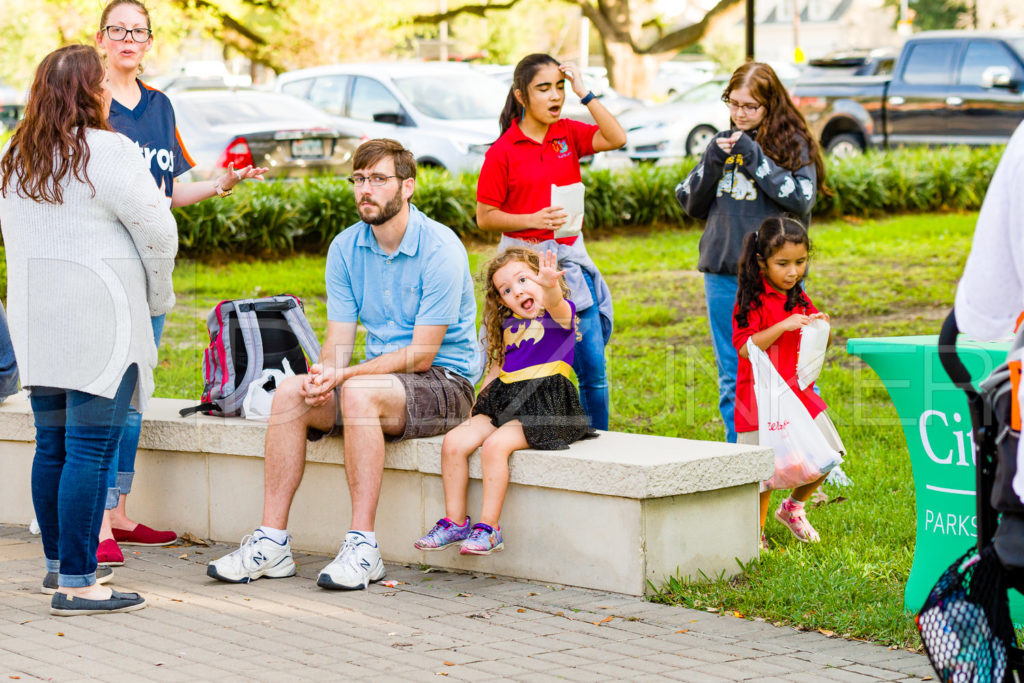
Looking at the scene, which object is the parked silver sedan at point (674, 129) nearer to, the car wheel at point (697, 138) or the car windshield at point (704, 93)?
the car wheel at point (697, 138)

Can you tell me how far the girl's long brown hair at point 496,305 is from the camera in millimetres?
5121

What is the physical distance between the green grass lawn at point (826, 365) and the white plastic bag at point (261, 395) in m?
1.00

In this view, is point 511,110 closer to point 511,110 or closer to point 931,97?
point 511,110

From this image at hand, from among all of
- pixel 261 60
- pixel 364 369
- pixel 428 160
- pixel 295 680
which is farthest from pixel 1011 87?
pixel 261 60

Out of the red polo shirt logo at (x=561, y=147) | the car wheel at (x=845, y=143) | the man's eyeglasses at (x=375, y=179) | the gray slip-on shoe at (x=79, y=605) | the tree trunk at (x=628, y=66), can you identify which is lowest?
the gray slip-on shoe at (x=79, y=605)

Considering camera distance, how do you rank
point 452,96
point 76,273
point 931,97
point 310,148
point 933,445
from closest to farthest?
point 933,445 < point 76,273 < point 310,148 < point 452,96 < point 931,97

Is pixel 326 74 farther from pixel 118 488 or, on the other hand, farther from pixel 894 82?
pixel 118 488

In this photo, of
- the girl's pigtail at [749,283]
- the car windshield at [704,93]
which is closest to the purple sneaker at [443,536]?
the girl's pigtail at [749,283]

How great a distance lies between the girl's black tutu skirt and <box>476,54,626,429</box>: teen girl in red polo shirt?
590 mm

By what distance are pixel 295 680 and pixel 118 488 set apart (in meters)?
1.86

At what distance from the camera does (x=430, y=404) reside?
5156 millimetres

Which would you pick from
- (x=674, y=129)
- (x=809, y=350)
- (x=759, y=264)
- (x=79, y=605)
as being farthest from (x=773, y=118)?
(x=674, y=129)

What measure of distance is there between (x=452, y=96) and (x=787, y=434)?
449 inches

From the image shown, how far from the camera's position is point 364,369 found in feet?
16.9
